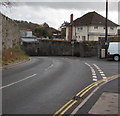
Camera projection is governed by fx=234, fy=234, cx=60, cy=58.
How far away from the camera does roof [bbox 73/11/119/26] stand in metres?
60.9

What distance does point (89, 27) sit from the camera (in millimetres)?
60531

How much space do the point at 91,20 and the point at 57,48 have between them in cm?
1826

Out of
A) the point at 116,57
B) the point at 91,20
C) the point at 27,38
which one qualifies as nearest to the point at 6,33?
the point at 116,57

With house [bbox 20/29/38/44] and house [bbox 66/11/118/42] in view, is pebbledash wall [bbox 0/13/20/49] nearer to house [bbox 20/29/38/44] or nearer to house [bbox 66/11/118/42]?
house [bbox 20/29/38/44]

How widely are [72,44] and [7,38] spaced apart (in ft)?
56.0

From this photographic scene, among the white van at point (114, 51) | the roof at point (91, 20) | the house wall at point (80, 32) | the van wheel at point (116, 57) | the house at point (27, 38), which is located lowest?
the van wheel at point (116, 57)

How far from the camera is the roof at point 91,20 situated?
6093cm

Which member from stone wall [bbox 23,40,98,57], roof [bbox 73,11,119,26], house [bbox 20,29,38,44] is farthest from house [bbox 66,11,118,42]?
stone wall [bbox 23,40,98,57]

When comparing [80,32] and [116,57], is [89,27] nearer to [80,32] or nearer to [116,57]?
[80,32]

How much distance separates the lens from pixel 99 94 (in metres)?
9.85

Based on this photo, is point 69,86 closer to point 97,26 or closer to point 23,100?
point 23,100

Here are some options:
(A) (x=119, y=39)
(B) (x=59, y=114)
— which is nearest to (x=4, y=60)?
(B) (x=59, y=114)

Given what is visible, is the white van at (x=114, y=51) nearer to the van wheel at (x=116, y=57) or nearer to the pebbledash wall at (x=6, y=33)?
the van wheel at (x=116, y=57)

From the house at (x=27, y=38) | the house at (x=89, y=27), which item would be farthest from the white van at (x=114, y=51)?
the house at (x=89, y=27)
